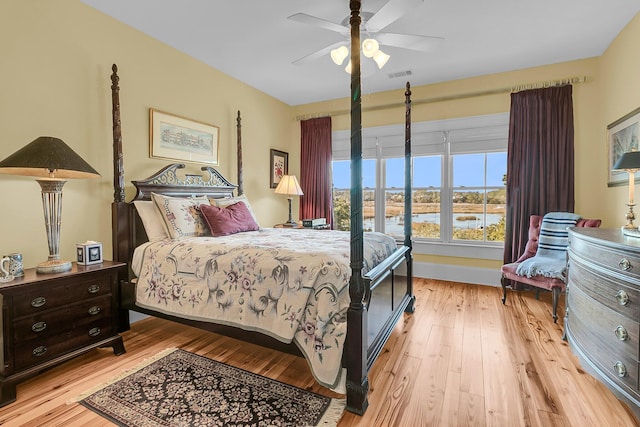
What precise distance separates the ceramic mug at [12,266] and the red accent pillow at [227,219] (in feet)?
4.29

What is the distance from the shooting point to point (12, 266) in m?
1.90

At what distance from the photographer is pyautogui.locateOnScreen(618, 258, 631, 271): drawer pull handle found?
162 centimetres

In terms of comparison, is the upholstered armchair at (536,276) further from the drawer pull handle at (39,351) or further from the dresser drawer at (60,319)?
the drawer pull handle at (39,351)

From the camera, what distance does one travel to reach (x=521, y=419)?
1.63m

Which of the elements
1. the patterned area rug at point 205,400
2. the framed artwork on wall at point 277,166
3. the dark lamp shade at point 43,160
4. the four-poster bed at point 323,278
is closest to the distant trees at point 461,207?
the framed artwork on wall at point 277,166

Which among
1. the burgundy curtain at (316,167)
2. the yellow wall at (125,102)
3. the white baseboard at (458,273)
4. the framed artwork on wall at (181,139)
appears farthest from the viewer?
the burgundy curtain at (316,167)

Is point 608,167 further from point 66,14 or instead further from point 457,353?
point 66,14

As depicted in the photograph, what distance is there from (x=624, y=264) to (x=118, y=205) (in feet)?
11.8

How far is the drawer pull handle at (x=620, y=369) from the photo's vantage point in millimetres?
1634

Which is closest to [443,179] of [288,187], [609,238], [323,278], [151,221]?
[288,187]

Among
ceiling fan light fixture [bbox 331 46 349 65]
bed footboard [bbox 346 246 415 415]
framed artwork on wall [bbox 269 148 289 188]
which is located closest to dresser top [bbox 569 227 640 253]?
bed footboard [bbox 346 246 415 415]

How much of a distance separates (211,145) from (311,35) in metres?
1.73

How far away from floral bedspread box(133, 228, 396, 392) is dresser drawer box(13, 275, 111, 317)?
0.32m

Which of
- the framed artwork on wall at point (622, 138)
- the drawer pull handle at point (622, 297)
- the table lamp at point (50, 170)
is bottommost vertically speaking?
the drawer pull handle at point (622, 297)
